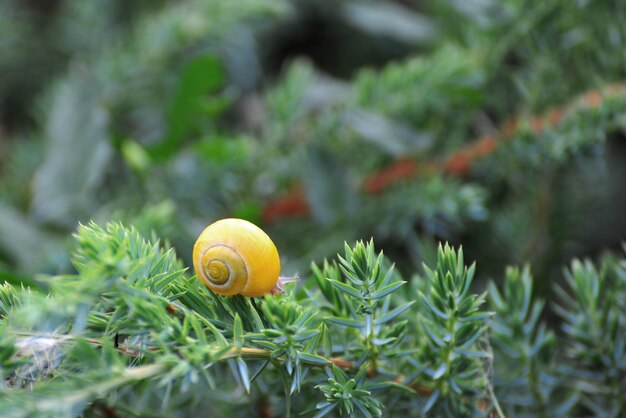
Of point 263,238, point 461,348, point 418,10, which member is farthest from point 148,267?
point 418,10

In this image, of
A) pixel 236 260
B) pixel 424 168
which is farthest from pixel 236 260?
pixel 424 168

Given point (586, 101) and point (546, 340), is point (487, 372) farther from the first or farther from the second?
point (586, 101)

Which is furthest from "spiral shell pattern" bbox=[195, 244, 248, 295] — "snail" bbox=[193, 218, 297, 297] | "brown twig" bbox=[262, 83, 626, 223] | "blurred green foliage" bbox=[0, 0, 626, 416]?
"brown twig" bbox=[262, 83, 626, 223]

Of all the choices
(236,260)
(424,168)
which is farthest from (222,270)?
(424,168)

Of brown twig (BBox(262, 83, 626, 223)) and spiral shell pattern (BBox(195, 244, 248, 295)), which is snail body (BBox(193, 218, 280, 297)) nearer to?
spiral shell pattern (BBox(195, 244, 248, 295))

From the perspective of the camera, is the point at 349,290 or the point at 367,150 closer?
the point at 349,290

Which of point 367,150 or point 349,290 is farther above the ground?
point 367,150

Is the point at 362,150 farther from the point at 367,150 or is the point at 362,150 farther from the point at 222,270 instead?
the point at 222,270
